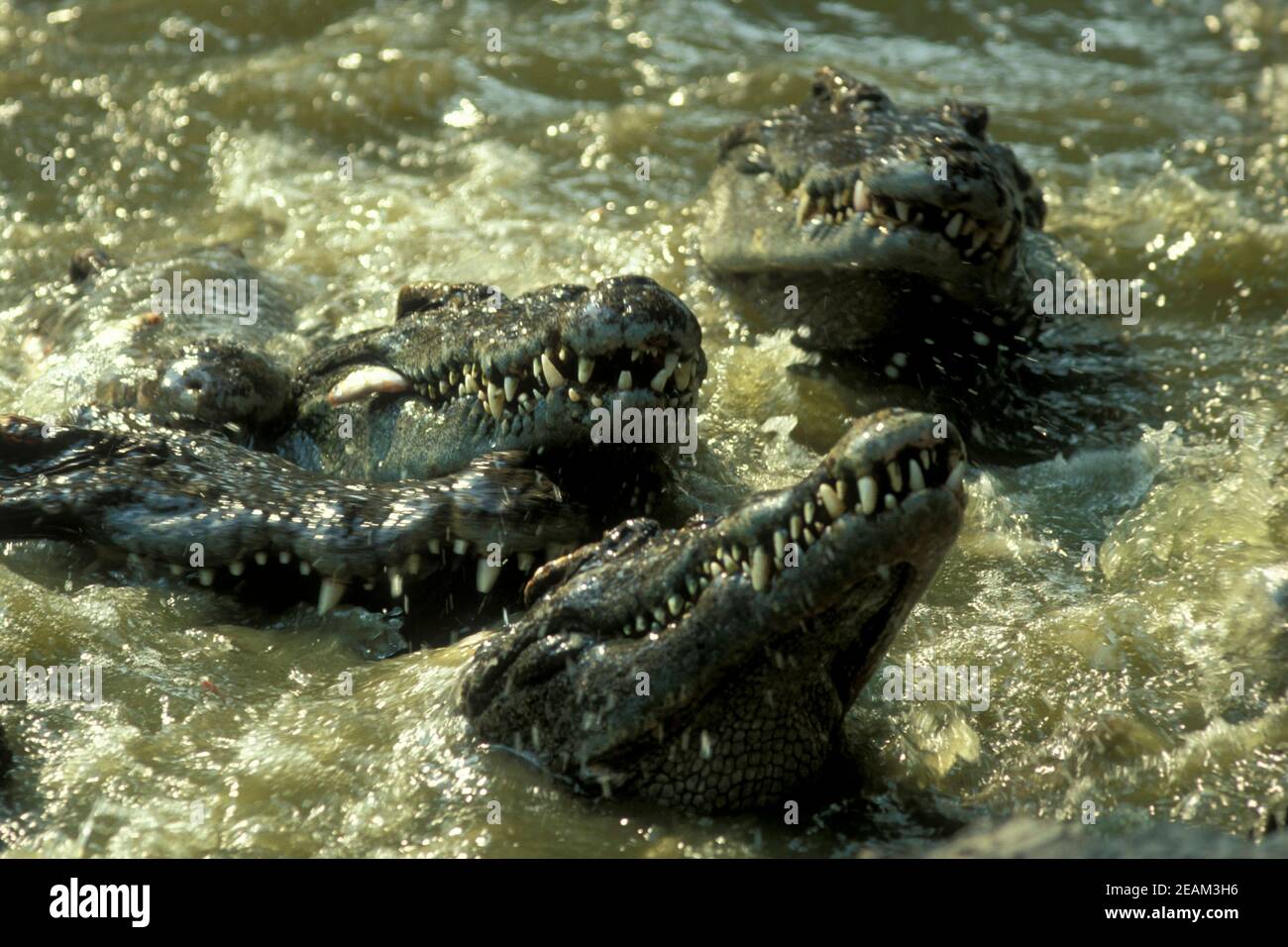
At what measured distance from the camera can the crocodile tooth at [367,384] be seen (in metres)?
4.99

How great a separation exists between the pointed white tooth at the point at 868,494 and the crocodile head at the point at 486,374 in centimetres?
148

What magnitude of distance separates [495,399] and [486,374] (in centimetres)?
9

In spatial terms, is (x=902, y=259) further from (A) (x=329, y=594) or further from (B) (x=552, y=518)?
(A) (x=329, y=594)

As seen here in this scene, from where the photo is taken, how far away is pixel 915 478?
299 centimetres

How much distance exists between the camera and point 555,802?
3418 mm

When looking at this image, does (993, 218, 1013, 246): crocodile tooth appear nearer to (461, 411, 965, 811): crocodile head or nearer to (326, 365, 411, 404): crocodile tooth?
(326, 365, 411, 404): crocodile tooth

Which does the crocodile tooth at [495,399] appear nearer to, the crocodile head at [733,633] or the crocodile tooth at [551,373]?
the crocodile tooth at [551,373]

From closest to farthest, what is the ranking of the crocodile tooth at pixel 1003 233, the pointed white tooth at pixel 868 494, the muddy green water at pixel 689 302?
the pointed white tooth at pixel 868 494, the muddy green water at pixel 689 302, the crocodile tooth at pixel 1003 233

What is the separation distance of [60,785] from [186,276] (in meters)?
3.45

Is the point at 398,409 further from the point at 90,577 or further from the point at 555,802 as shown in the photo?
the point at 555,802

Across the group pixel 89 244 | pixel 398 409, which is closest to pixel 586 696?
pixel 398 409

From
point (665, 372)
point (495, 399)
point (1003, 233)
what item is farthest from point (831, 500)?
point (1003, 233)

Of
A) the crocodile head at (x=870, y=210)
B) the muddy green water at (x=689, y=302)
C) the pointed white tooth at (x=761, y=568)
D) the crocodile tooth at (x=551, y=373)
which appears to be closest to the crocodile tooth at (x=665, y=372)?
the crocodile tooth at (x=551, y=373)
